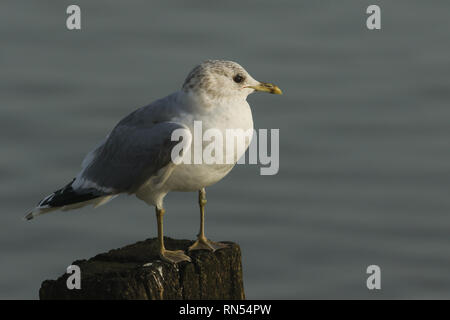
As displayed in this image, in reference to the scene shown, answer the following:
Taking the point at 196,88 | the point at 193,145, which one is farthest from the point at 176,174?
the point at 196,88

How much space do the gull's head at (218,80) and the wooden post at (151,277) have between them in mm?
1425

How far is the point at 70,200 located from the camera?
830 centimetres

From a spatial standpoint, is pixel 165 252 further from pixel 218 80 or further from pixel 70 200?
pixel 218 80

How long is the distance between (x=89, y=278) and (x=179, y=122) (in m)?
1.57

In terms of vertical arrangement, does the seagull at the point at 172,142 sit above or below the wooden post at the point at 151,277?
above

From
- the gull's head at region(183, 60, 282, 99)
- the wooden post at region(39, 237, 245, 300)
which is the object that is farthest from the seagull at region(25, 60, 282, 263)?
the wooden post at region(39, 237, 245, 300)

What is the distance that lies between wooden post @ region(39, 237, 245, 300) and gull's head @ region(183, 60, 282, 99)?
56.1 inches

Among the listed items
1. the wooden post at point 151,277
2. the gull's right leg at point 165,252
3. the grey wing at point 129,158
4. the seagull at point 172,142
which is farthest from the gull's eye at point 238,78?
the wooden post at point 151,277

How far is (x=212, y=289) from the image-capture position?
7699mm

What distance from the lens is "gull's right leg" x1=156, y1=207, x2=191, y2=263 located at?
7780 mm

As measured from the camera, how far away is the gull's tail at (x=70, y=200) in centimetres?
827

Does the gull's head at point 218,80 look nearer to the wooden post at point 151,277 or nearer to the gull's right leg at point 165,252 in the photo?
the gull's right leg at point 165,252

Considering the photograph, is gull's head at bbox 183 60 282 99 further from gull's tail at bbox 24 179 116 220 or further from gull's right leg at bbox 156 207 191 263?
gull's tail at bbox 24 179 116 220
